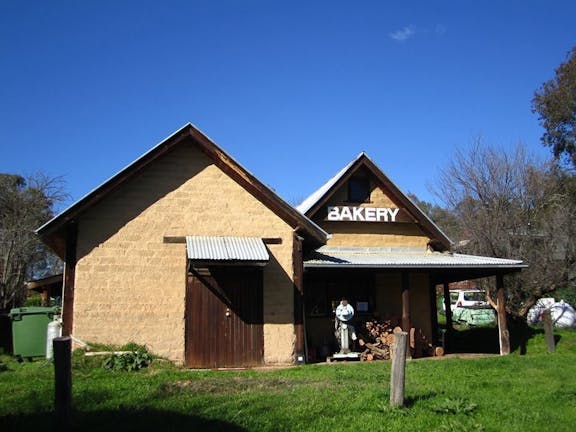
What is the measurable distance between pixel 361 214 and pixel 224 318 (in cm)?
664

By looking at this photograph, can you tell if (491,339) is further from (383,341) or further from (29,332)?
(29,332)

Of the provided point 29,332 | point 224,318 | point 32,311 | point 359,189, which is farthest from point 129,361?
point 359,189

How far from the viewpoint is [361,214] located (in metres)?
18.0

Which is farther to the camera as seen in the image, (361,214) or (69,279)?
(361,214)

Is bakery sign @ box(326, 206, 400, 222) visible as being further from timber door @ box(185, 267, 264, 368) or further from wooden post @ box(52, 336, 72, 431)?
wooden post @ box(52, 336, 72, 431)

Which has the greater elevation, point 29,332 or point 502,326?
point 29,332

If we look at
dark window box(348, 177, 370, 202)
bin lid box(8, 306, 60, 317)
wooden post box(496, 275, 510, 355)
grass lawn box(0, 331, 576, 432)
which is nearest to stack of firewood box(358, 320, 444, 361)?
wooden post box(496, 275, 510, 355)

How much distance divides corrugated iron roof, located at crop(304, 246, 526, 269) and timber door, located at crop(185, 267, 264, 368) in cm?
196

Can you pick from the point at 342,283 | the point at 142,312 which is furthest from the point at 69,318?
the point at 342,283

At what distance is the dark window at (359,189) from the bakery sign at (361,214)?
48 cm

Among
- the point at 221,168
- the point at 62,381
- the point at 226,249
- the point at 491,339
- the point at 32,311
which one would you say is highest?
the point at 221,168

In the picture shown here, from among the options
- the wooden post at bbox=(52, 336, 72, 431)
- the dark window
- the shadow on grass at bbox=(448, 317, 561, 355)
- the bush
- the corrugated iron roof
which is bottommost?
the shadow on grass at bbox=(448, 317, 561, 355)

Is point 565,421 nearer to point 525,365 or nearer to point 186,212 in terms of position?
point 525,365

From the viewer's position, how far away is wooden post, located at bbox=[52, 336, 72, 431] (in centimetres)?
646
